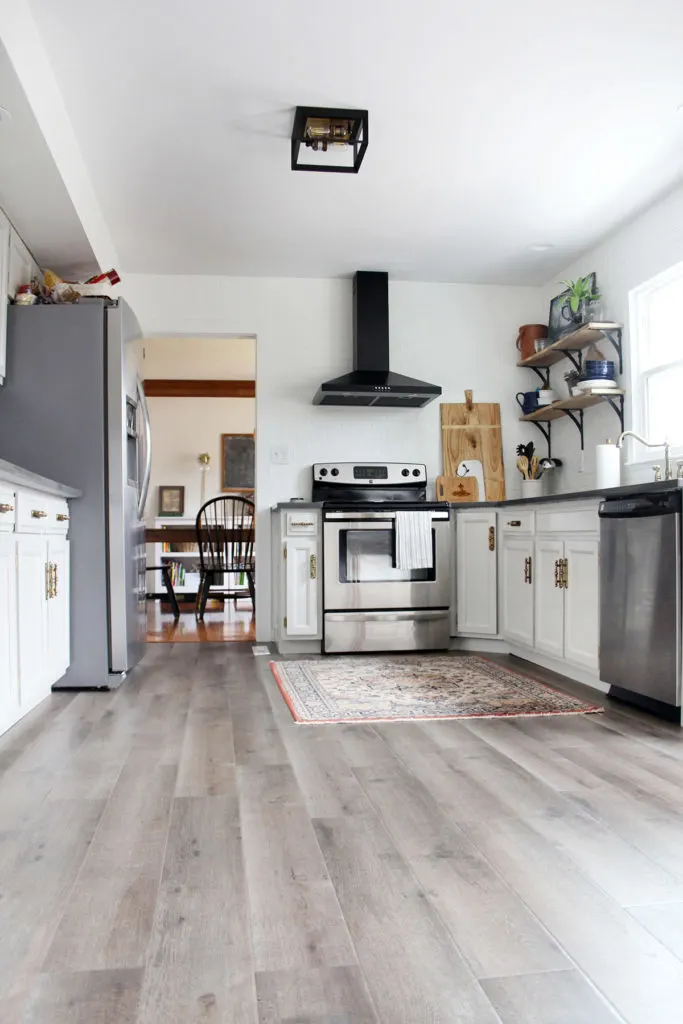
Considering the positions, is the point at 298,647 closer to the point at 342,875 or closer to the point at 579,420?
the point at 579,420

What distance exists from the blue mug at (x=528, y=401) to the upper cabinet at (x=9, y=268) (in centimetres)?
303

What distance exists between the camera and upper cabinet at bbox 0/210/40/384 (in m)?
3.40

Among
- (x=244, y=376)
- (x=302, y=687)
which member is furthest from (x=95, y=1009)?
(x=244, y=376)

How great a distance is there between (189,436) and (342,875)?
7.93 meters

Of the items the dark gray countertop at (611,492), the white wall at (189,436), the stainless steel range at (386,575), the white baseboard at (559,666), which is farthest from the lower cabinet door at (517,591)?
the white wall at (189,436)

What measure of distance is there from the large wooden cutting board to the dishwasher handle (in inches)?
76.4

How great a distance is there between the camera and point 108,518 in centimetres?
357

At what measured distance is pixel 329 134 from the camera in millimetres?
3172

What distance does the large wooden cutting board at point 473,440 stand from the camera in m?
5.21

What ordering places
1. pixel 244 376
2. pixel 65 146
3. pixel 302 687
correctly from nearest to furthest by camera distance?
pixel 65 146 < pixel 302 687 < pixel 244 376

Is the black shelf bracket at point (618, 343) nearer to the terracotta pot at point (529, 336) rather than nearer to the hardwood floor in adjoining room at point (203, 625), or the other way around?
the terracotta pot at point (529, 336)

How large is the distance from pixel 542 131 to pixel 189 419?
6420 millimetres

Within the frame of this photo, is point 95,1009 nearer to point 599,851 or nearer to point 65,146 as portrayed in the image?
point 599,851

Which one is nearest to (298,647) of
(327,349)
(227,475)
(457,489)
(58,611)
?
(457,489)
